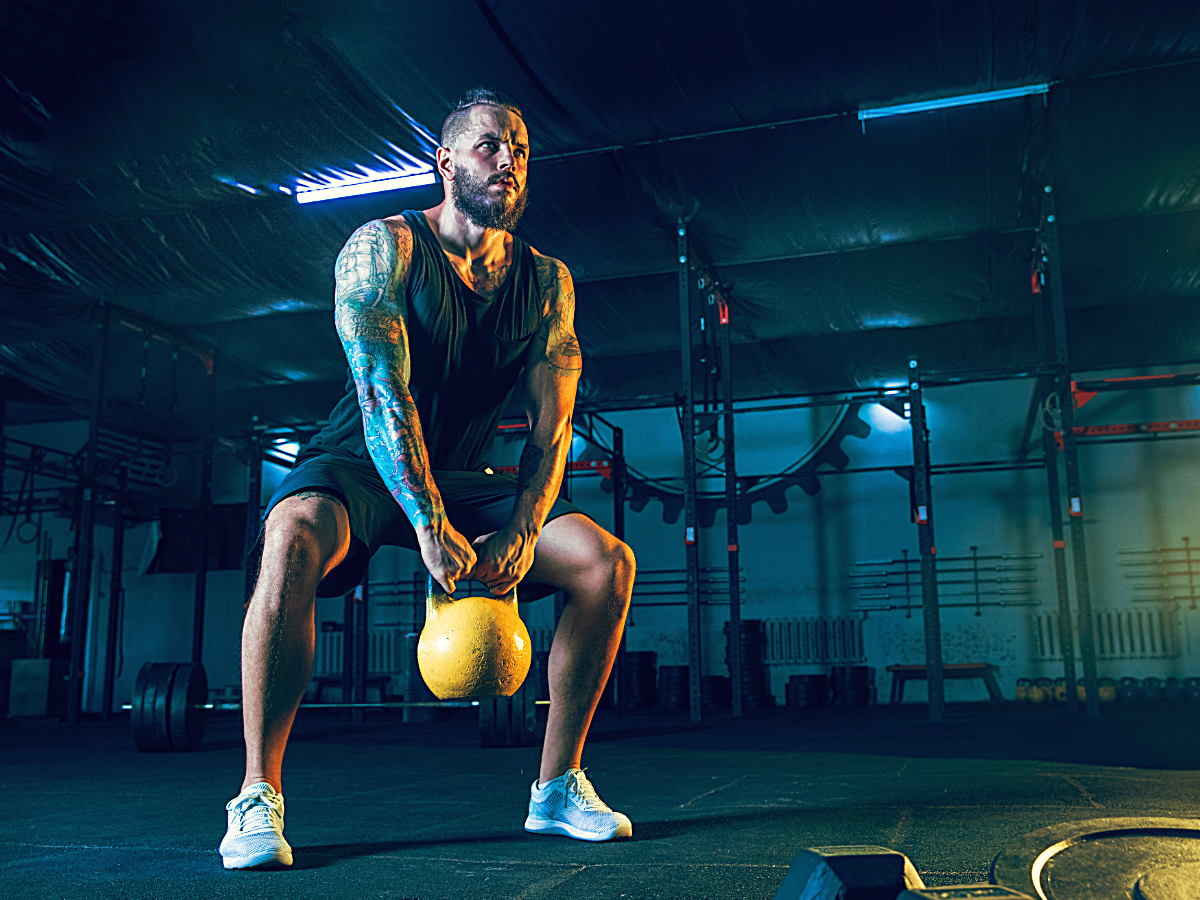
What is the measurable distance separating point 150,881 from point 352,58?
3539 mm

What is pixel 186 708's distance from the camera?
13.0ft

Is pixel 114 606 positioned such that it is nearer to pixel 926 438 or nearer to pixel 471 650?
pixel 926 438

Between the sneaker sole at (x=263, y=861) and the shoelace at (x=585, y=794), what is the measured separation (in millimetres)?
489

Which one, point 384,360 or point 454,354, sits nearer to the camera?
point 384,360

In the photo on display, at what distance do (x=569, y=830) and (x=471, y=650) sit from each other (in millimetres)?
482

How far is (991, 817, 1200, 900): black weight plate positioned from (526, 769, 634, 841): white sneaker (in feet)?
2.30

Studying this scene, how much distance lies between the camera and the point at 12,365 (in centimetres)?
741

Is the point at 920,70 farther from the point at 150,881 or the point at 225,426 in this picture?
the point at 225,426

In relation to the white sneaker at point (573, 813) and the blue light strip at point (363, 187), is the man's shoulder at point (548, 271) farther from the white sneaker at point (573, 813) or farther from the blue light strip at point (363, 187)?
the blue light strip at point (363, 187)

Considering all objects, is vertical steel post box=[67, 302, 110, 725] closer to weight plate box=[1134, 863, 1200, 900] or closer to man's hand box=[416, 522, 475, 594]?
man's hand box=[416, 522, 475, 594]

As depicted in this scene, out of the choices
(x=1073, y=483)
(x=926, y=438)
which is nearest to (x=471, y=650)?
(x=1073, y=483)

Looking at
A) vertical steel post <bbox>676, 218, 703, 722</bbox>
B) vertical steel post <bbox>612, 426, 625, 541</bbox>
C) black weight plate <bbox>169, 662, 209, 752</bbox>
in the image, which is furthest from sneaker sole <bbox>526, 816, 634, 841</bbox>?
vertical steel post <bbox>612, 426, 625, 541</bbox>

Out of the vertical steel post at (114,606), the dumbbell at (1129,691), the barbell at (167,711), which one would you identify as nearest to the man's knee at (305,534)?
the barbell at (167,711)

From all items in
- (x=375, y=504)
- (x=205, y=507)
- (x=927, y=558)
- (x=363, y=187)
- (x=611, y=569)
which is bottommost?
(x=611, y=569)
